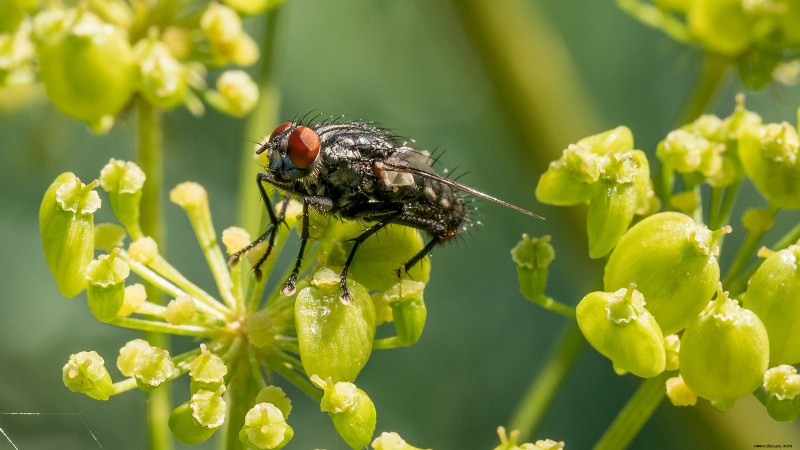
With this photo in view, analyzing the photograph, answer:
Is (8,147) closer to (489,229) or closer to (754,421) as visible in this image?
(489,229)

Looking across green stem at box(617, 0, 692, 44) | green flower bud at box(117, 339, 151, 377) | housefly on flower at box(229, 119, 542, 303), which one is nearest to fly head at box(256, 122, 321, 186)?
housefly on flower at box(229, 119, 542, 303)

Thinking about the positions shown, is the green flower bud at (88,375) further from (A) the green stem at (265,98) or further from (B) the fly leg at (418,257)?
(A) the green stem at (265,98)

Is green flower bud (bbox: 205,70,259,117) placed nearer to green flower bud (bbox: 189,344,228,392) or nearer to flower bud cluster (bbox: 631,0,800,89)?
green flower bud (bbox: 189,344,228,392)

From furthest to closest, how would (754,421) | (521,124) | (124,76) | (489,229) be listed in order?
(489,229), (521,124), (754,421), (124,76)

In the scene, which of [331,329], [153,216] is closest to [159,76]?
[153,216]

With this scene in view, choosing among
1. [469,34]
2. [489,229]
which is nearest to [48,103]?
[469,34]

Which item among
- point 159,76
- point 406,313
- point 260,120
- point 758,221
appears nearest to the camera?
point 406,313

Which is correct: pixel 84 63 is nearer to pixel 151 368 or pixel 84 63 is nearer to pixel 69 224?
pixel 69 224

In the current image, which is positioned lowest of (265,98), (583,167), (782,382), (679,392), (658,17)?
(679,392)
